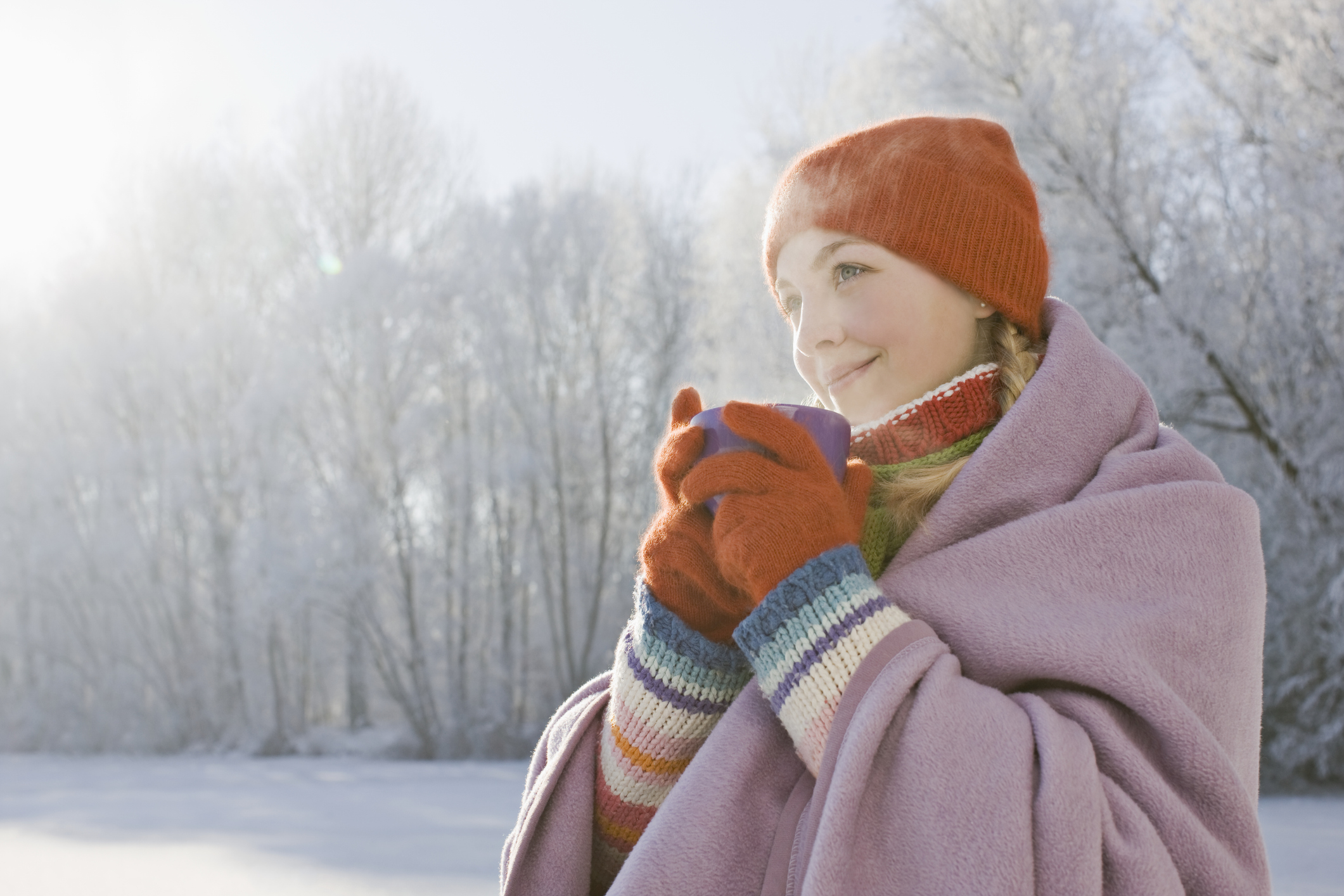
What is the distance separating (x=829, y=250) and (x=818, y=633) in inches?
17.3

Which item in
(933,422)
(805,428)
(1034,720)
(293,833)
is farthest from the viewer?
(293,833)

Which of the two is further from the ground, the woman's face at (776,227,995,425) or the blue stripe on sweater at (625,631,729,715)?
the woman's face at (776,227,995,425)

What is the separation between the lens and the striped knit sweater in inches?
28.7

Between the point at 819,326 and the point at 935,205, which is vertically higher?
the point at 935,205

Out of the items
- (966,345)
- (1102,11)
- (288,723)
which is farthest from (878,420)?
(288,723)

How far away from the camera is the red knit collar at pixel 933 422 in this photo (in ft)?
3.06

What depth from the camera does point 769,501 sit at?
0.74m

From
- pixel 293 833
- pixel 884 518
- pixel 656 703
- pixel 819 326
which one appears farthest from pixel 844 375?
pixel 293 833

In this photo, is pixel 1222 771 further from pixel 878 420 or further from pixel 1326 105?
pixel 1326 105

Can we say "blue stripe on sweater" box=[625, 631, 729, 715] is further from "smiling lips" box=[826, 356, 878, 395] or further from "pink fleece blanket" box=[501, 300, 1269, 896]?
"smiling lips" box=[826, 356, 878, 395]

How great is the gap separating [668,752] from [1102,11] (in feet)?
28.6

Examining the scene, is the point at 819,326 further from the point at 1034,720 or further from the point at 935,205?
the point at 1034,720

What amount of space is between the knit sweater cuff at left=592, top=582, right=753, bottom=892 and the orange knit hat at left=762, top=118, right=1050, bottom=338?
0.44m

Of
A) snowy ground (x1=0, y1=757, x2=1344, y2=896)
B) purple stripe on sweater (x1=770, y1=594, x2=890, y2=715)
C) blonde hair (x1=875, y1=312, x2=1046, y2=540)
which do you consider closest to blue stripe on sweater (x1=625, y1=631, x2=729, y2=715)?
purple stripe on sweater (x1=770, y1=594, x2=890, y2=715)
